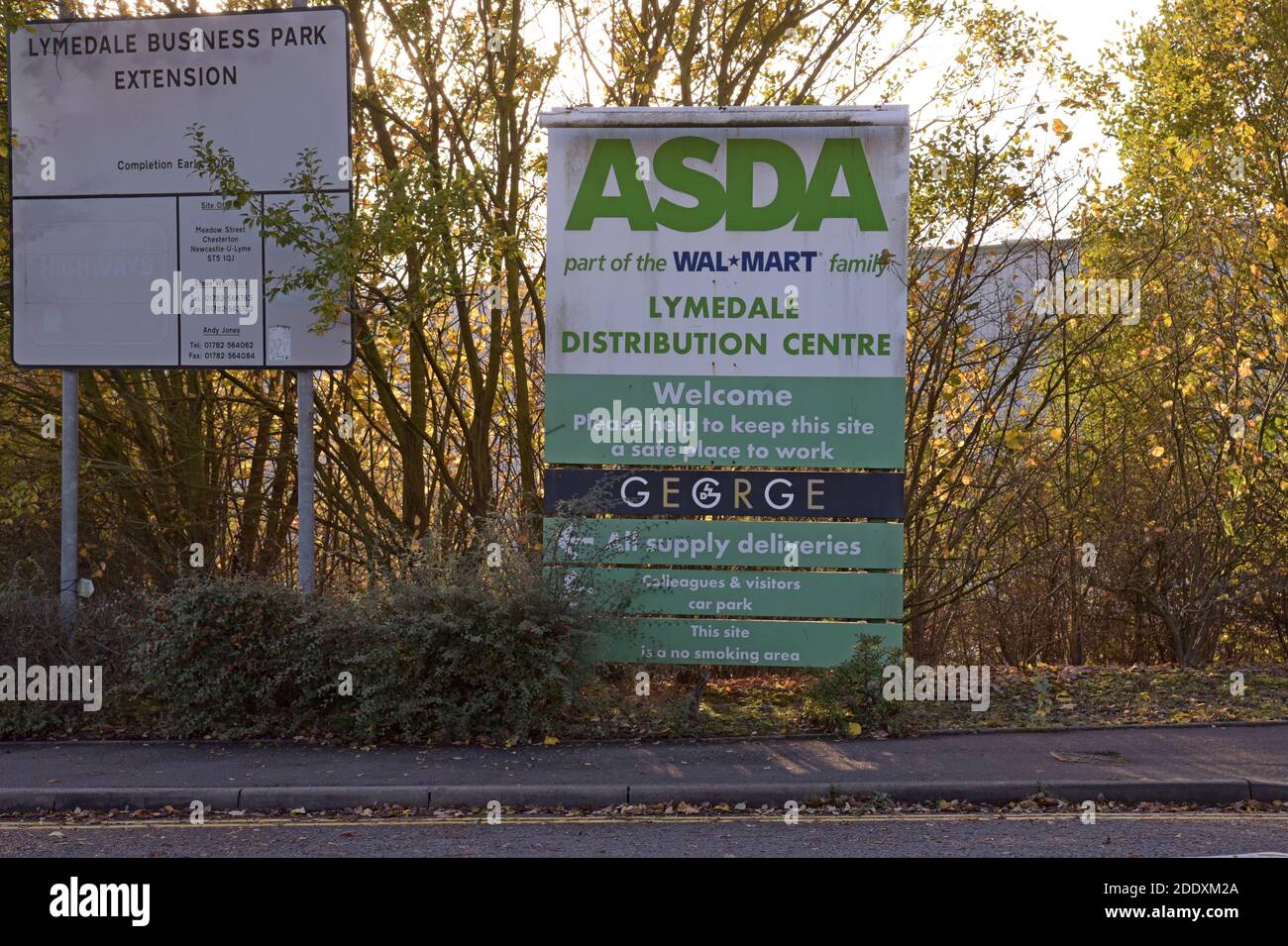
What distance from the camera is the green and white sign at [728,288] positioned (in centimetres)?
995

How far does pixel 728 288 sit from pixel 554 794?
13.7ft

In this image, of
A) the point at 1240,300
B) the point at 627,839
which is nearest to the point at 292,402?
the point at 627,839

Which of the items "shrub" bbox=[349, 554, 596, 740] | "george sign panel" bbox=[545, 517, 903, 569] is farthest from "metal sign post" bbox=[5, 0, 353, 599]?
"george sign panel" bbox=[545, 517, 903, 569]

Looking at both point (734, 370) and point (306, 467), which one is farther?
point (306, 467)

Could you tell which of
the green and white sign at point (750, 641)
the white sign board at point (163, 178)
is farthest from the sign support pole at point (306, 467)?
the green and white sign at point (750, 641)

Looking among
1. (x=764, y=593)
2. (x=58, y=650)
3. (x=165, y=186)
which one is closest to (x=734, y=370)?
(x=764, y=593)

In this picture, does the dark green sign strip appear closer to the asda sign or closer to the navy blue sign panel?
the asda sign

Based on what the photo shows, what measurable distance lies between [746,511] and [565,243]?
98.7 inches

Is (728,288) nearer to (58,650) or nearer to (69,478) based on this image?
(69,478)

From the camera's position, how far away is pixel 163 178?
34.7 ft

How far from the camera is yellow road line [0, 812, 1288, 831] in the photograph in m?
7.31

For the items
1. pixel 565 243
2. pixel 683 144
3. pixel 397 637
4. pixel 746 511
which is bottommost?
pixel 397 637

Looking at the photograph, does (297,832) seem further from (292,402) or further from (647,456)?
(292,402)

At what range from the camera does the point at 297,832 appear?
718 cm
